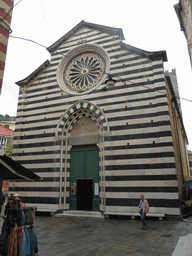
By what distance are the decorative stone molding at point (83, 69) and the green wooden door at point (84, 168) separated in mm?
3997

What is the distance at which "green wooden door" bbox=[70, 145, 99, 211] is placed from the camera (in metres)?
11.8

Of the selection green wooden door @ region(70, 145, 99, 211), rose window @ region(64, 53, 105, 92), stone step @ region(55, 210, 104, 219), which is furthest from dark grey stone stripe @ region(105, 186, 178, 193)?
rose window @ region(64, 53, 105, 92)

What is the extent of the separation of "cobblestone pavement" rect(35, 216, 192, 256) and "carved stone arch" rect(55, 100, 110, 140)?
603 centimetres

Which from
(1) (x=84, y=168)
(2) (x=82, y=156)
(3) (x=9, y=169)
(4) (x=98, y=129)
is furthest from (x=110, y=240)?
(4) (x=98, y=129)

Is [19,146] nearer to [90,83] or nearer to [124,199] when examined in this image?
[90,83]

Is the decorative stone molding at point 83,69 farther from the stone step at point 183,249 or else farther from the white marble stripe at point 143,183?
the stone step at point 183,249

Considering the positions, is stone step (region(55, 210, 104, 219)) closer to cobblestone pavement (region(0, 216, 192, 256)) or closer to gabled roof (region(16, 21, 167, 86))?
cobblestone pavement (region(0, 216, 192, 256))

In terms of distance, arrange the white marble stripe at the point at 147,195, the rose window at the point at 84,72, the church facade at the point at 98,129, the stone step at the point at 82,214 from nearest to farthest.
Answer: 1. the white marble stripe at the point at 147,195
2. the church facade at the point at 98,129
3. the stone step at the point at 82,214
4. the rose window at the point at 84,72

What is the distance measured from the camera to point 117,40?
13.2 meters

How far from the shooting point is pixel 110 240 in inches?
247

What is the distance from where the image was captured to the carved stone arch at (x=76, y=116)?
12391 mm

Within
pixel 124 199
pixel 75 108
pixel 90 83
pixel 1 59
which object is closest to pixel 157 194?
pixel 124 199

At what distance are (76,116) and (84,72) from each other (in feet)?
10.8

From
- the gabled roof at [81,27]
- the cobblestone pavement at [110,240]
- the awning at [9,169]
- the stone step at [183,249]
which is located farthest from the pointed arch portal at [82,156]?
the awning at [9,169]
